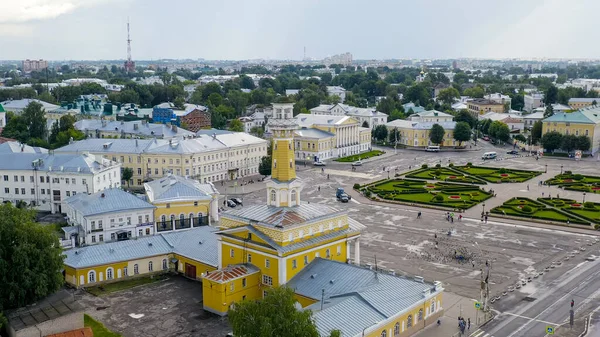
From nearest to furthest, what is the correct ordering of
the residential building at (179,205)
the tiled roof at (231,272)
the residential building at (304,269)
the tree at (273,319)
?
the tree at (273,319)
the residential building at (304,269)
the tiled roof at (231,272)
the residential building at (179,205)

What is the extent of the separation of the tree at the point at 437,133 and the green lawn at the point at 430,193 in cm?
3374

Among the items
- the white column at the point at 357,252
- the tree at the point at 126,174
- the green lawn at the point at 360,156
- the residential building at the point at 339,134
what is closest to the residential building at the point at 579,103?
the residential building at the point at 339,134

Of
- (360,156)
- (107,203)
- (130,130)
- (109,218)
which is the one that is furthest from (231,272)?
(360,156)

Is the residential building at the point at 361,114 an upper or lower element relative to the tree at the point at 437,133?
upper

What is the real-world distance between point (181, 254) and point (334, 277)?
43.7ft

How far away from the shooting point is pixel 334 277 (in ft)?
120

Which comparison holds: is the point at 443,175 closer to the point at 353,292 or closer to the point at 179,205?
the point at 179,205

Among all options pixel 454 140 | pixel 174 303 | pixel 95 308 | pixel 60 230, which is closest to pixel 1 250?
pixel 95 308

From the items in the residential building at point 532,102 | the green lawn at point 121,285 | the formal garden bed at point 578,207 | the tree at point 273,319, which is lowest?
the green lawn at point 121,285

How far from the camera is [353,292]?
33750 millimetres

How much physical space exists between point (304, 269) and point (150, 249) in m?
13.0

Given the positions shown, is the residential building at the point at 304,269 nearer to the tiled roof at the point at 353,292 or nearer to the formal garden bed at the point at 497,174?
the tiled roof at the point at 353,292

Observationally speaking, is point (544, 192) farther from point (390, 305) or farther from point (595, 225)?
point (390, 305)

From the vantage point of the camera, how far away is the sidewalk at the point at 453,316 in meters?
34.5
